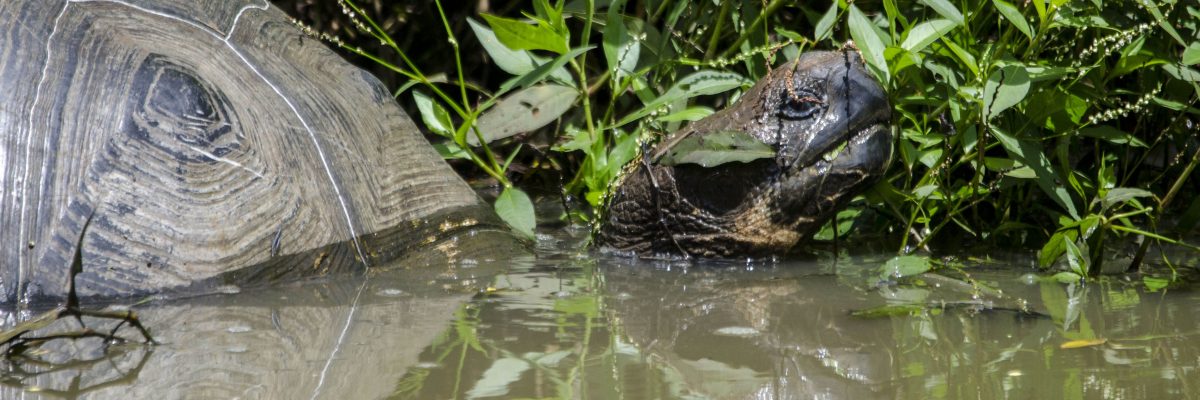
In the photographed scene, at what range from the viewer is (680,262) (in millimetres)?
3080

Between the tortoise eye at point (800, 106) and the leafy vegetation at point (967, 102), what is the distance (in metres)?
0.17

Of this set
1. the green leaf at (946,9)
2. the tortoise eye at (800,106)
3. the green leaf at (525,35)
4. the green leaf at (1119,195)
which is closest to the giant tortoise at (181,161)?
the green leaf at (525,35)

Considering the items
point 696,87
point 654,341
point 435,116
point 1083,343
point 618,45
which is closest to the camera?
point 1083,343

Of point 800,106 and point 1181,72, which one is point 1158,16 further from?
point 800,106

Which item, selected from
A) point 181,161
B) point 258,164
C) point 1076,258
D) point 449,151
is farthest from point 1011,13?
point 181,161

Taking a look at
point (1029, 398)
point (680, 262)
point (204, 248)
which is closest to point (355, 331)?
point (204, 248)

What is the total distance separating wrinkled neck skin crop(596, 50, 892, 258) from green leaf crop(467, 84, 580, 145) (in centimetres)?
34

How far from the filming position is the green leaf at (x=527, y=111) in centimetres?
336

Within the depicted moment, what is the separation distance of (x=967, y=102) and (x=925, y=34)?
0.20 m

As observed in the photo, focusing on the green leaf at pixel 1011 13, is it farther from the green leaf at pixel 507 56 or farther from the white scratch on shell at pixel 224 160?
the white scratch on shell at pixel 224 160

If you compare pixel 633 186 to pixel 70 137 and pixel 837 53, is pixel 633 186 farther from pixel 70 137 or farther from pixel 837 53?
pixel 70 137

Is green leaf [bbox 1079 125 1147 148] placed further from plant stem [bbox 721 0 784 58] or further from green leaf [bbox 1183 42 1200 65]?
plant stem [bbox 721 0 784 58]

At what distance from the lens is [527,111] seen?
11.0 ft

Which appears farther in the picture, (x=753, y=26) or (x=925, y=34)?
(x=753, y=26)
